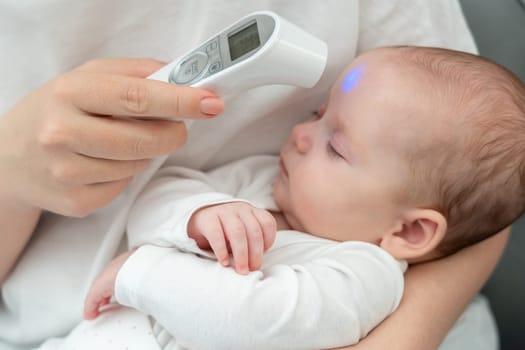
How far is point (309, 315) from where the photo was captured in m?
0.67

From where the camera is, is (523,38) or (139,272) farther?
(523,38)

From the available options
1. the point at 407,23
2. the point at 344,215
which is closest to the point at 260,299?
the point at 344,215

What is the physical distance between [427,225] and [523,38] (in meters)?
0.59

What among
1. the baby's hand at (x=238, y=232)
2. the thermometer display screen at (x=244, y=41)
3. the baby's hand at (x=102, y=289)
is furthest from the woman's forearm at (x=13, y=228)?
the thermometer display screen at (x=244, y=41)

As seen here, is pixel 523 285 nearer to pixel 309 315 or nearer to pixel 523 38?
pixel 523 38

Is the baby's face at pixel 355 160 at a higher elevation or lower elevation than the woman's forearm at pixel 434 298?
higher

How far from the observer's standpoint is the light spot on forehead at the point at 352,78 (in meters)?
0.82

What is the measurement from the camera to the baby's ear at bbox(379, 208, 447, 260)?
2.52ft

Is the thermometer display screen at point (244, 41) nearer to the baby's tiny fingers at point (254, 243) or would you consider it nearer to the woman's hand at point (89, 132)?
the woman's hand at point (89, 132)

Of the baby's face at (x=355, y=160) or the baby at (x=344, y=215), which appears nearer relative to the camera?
the baby at (x=344, y=215)

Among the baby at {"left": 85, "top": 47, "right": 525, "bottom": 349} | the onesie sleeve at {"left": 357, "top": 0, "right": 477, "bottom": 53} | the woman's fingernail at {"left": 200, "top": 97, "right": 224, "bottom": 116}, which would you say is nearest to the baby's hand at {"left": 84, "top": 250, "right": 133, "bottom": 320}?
Result: the baby at {"left": 85, "top": 47, "right": 525, "bottom": 349}

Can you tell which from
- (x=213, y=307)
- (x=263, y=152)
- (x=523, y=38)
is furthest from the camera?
A: (x=523, y=38)

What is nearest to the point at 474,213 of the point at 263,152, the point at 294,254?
the point at 294,254

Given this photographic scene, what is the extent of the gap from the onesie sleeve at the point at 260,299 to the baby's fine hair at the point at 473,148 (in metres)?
0.13
